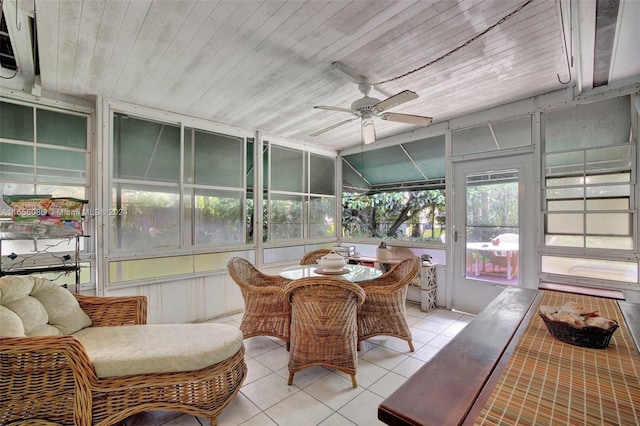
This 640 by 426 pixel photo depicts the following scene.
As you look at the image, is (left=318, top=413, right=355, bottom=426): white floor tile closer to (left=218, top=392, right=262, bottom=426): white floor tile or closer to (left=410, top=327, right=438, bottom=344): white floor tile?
(left=218, top=392, right=262, bottom=426): white floor tile

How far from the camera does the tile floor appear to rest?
200 cm

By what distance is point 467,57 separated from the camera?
99.3 inches

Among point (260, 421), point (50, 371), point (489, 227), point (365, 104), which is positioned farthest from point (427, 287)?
point (50, 371)

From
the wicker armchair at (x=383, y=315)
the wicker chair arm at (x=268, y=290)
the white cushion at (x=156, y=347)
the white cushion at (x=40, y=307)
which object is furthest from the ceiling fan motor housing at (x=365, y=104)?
the white cushion at (x=40, y=307)

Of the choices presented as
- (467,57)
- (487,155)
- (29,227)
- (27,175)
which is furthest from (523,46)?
(27,175)

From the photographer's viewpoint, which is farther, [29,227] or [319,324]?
[29,227]

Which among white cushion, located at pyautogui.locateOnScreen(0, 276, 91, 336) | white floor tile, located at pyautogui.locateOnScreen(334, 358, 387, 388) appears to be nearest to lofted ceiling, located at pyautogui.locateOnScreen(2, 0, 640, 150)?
white cushion, located at pyautogui.locateOnScreen(0, 276, 91, 336)

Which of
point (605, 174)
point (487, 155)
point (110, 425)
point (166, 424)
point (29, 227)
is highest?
point (487, 155)

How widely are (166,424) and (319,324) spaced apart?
1240mm

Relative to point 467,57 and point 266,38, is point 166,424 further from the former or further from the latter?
point 467,57

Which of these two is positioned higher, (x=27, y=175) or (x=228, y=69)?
(x=228, y=69)

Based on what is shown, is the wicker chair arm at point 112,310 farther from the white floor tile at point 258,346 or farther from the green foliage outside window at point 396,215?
the green foliage outside window at point 396,215

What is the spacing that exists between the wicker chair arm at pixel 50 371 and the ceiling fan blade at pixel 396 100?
2768 mm

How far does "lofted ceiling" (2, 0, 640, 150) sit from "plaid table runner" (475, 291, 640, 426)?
80.7 inches
